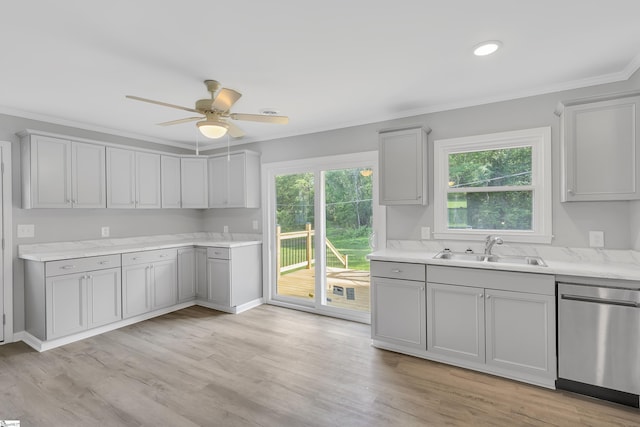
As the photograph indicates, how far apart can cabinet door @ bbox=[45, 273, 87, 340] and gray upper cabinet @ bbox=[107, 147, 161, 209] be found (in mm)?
1105

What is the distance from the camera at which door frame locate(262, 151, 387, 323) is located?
12.6 ft

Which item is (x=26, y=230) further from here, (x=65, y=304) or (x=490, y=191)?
(x=490, y=191)

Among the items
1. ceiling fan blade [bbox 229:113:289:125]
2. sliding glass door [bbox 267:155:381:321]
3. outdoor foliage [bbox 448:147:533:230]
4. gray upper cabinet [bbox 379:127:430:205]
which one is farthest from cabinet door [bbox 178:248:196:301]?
outdoor foliage [bbox 448:147:533:230]

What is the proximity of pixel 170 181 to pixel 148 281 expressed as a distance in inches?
60.5

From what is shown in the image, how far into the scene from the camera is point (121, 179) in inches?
164

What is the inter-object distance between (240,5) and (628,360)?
3490mm

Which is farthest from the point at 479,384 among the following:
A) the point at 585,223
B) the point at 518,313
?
the point at 585,223

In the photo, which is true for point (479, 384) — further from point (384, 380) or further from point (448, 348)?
point (384, 380)

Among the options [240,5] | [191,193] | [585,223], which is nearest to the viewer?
[240,5]

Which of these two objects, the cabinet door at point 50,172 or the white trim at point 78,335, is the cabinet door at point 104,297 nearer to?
the white trim at point 78,335

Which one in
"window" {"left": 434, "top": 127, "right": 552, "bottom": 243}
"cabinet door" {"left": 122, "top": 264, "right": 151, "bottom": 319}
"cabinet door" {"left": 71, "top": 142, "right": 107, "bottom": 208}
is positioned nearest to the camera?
"window" {"left": 434, "top": 127, "right": 552, "bottom": 243}

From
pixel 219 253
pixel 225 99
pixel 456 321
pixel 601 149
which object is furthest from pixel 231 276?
pixel 601 149

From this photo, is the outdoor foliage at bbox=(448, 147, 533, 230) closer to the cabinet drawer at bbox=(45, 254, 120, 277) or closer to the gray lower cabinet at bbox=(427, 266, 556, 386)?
the gray lower cabinet at bbox=(427, 266, 556, 386)

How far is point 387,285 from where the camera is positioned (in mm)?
3113
